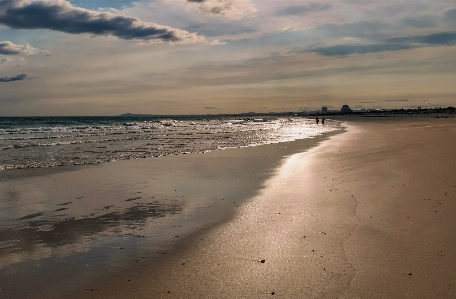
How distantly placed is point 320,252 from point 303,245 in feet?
1.25

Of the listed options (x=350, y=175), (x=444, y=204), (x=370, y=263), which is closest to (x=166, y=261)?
(x=370, y=263)

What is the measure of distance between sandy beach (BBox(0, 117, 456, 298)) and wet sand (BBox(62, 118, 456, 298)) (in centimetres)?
2

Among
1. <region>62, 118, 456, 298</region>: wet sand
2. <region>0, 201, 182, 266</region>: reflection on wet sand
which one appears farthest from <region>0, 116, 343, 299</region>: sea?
<region>62, 118, 456, 298</region>: wet sand

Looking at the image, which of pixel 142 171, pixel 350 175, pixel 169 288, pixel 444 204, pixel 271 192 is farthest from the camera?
pixel 142 171

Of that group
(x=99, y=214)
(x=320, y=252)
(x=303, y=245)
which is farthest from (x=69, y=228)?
(x=320, y=252)

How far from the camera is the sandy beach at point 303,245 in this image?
16.2 feet

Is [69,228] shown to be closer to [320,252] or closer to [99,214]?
[99,214]

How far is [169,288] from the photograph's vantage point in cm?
500

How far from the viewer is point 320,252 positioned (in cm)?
607

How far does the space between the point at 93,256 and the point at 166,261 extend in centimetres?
122

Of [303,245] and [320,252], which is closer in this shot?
[320,252]

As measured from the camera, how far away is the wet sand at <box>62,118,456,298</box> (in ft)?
16.1

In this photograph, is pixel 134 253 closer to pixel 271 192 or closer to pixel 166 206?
pixel 166 206

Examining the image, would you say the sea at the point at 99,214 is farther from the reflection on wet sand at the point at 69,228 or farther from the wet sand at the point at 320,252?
the wet sand at the point at 320,252
